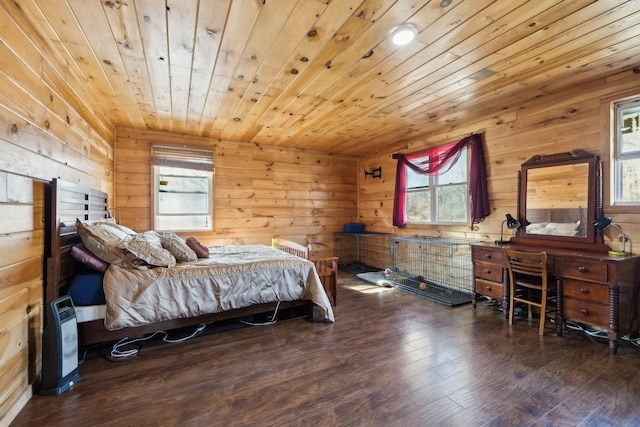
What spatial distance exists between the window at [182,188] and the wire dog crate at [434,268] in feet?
10.2

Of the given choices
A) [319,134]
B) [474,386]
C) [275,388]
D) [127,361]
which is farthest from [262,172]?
[474,386]

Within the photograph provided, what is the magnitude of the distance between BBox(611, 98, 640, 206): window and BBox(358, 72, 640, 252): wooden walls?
93 mm

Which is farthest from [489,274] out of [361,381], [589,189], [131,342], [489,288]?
[131,342]

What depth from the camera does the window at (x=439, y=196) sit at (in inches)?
163

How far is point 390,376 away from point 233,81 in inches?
109

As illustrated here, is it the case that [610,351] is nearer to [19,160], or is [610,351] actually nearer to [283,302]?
[283,302]

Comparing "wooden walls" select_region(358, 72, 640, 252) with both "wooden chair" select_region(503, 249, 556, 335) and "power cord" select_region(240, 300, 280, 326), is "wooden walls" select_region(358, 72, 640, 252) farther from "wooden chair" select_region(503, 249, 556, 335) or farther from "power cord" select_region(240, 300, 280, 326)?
"power cord" select_region(240, 300, 280, 326)

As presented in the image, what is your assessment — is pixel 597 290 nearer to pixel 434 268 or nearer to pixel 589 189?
pixel 589 189

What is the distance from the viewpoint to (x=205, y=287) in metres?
2.60

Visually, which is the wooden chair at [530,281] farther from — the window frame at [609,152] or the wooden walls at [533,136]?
the window frame at [609,152]

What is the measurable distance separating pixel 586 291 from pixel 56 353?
4007mm


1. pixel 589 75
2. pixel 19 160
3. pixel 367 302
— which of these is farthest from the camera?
pixel 367 302

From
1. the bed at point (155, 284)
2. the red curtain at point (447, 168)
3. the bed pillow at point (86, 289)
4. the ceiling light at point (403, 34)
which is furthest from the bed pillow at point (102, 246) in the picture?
the red curtain at point (447, 168)

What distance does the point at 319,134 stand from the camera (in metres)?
4.59
